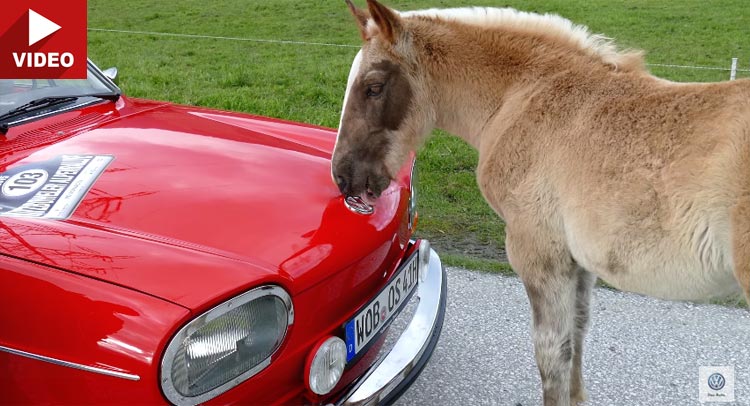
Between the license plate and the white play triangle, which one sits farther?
the white play triangle

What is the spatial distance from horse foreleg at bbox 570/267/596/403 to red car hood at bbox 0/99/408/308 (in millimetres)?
765

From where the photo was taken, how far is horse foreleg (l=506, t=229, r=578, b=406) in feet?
7.73

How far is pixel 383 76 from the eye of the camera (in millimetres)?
2516

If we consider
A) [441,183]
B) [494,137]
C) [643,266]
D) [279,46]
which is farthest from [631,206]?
[279,46]

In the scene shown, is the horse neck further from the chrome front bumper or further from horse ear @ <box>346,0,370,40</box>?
the chrome front bumper

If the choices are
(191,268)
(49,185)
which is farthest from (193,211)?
(49,185)

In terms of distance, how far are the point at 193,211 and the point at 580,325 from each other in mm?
1598

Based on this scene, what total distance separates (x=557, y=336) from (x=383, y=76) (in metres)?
1.13

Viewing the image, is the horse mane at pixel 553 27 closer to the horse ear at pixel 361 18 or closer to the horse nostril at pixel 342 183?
the horse ear at pixel 361 18

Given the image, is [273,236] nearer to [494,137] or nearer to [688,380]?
[494,137]

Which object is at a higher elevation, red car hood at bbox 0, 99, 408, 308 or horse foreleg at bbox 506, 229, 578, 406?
red car hood at bbox 0, 99, 408, 308

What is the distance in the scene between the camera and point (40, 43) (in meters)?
3.61

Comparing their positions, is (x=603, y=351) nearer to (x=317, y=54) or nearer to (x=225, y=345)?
(x=225, y=345)

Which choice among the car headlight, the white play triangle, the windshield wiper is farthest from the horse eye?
the white play triangle
